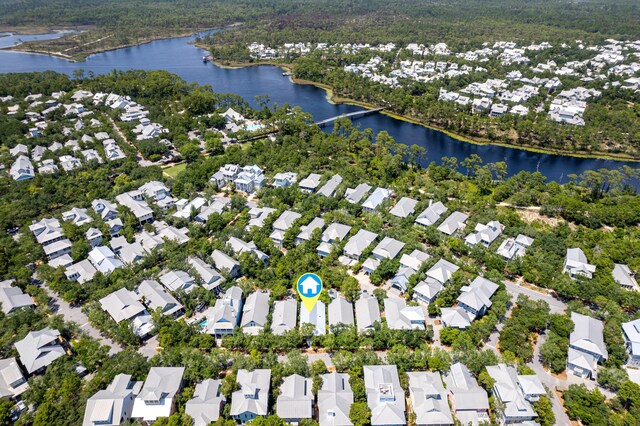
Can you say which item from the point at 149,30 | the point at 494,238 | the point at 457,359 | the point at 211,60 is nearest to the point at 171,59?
the point at 211,60

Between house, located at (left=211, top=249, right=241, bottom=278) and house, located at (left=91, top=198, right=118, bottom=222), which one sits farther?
house, located at (left=91, top=198, right=118, bottom=222)

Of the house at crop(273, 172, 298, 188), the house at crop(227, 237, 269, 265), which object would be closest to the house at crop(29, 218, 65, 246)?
the house at crop(227, 237, 269, 265)

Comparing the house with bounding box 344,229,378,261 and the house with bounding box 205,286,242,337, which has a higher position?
the house with bounding box 344,229,378,261

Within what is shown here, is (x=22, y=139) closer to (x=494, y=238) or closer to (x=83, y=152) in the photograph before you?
(x=83, y=152)

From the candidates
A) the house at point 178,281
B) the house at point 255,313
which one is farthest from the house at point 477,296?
the house at point 178,281

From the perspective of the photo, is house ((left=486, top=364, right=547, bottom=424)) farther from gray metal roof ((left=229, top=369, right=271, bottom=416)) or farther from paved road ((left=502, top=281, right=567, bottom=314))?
gray metal roof ((left=229, top=369, right=271, bottom=416))

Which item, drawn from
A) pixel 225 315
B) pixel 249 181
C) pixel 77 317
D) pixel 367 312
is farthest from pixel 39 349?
pixel 249 181

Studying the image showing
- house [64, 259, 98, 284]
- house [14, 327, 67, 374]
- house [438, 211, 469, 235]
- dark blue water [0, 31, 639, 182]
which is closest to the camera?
house [14, 327, 67, 374]
